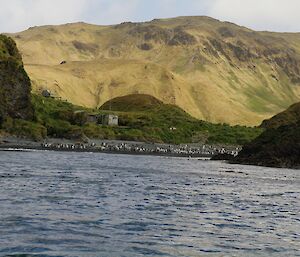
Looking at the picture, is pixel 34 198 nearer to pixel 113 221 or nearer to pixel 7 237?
pixel 113 221

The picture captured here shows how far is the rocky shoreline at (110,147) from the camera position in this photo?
151750 mm

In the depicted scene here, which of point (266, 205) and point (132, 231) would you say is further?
point (266, 205)

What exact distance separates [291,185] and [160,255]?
45684 mm

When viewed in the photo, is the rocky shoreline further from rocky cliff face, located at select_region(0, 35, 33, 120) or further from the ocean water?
the ocean water

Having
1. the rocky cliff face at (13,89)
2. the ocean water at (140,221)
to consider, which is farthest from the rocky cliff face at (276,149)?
the rocky cliff face at (13,89)

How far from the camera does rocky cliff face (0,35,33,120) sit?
163750 millimetres

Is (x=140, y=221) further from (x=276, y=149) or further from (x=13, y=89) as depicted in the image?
(x=13, y=89)

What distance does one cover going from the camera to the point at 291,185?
67688mm

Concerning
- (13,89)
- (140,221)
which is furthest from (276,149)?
(140,221)

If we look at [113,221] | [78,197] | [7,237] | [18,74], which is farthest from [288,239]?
[18,74]

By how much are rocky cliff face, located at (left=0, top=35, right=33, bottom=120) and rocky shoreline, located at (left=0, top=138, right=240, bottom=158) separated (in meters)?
11.0

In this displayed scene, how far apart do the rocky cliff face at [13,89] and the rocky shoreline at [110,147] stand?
1096cm

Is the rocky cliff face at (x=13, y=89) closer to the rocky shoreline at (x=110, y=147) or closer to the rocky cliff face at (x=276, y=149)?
the rocky shoreline at (x=110, y=147)

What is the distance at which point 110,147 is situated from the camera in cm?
17000
